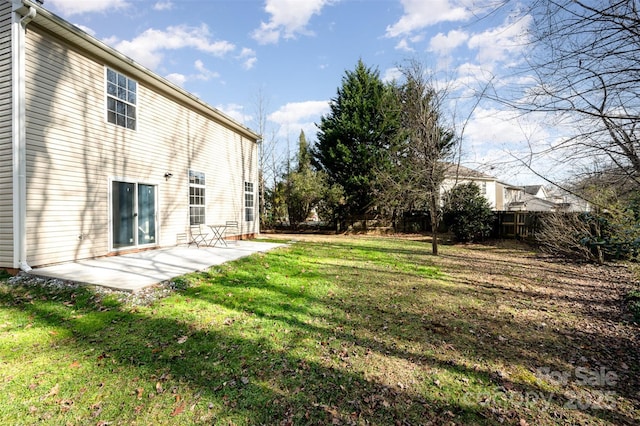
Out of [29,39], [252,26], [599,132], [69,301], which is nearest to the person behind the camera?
[599,132]

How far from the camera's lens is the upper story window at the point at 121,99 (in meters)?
7.48

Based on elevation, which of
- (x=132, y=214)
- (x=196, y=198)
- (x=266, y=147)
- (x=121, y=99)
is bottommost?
(x=132, y=214)

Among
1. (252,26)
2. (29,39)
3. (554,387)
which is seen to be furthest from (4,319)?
(252,26)

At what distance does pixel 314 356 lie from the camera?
3186 mm

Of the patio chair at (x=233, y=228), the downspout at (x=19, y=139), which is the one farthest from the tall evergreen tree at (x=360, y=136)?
the downspout at (x=19, y=139)

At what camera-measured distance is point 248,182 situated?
14.4 m

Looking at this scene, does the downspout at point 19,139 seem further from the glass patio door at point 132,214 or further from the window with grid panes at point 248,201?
the window with grid panes at point 248,201

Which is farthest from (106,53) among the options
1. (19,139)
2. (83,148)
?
(19,139)

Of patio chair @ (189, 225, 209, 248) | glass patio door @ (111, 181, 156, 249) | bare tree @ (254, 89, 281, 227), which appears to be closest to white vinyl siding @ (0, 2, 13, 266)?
glass patio door @ (111, 181, 156, 249)

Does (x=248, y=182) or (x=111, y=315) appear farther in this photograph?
(x=248, y=182)

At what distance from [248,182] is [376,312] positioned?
11237 millimetres

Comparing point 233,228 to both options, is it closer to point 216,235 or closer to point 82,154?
point 216,235

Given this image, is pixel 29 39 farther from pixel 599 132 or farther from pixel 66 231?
pixel 599 132

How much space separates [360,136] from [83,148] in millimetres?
16156
